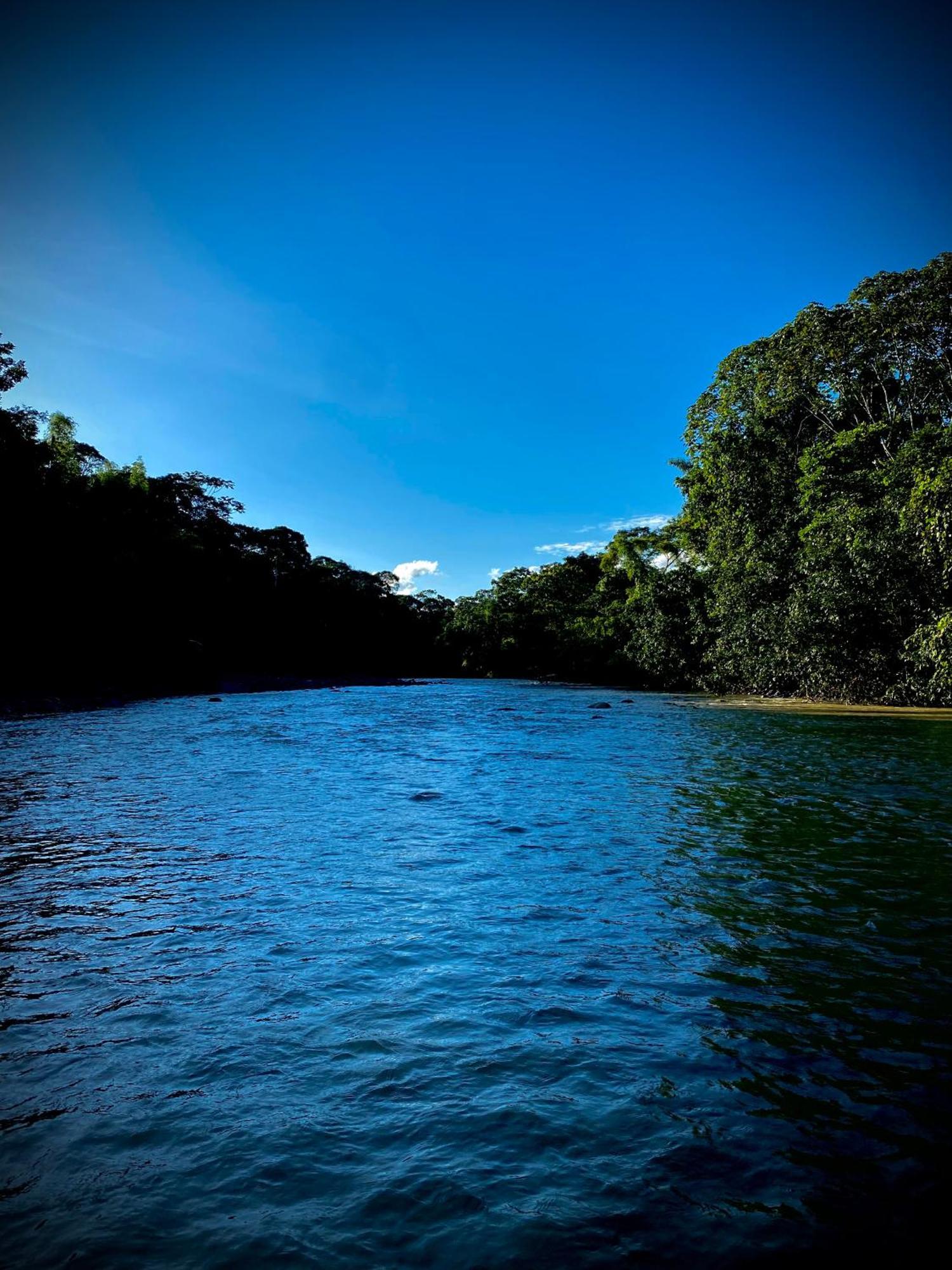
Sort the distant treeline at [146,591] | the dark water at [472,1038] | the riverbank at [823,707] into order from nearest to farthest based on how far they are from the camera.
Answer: the dark water at [472,1038] → the riverbank at [823,707] → the distant treeline at [146,591]

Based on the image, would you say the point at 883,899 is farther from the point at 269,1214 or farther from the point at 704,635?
the point at 704,635

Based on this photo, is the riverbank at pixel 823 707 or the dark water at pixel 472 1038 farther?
the riverbank at pixel 823 707

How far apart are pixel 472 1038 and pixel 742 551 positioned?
3687cm

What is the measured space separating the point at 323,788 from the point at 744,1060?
418 inches

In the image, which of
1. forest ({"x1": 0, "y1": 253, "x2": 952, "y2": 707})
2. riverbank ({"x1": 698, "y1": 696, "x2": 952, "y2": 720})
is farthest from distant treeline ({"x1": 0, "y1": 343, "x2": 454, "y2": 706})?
riverbank ({"x1": 698, "y1": 696, "x2": 952, "y2": 720})

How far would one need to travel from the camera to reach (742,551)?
123 ft

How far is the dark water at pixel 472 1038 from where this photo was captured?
306cm

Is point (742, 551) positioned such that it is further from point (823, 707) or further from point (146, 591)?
point (146, 591)

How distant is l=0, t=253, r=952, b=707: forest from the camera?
28094mm

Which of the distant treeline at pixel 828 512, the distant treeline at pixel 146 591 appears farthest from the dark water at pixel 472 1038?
the distant treeline at pixel 146 591

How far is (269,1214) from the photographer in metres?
3.10

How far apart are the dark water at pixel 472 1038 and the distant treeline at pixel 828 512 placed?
20.2m

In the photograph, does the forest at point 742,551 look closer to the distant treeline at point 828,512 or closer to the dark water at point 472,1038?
the distant treeline at point 828,512

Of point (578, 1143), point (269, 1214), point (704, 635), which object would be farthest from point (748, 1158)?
point (704, 635)
